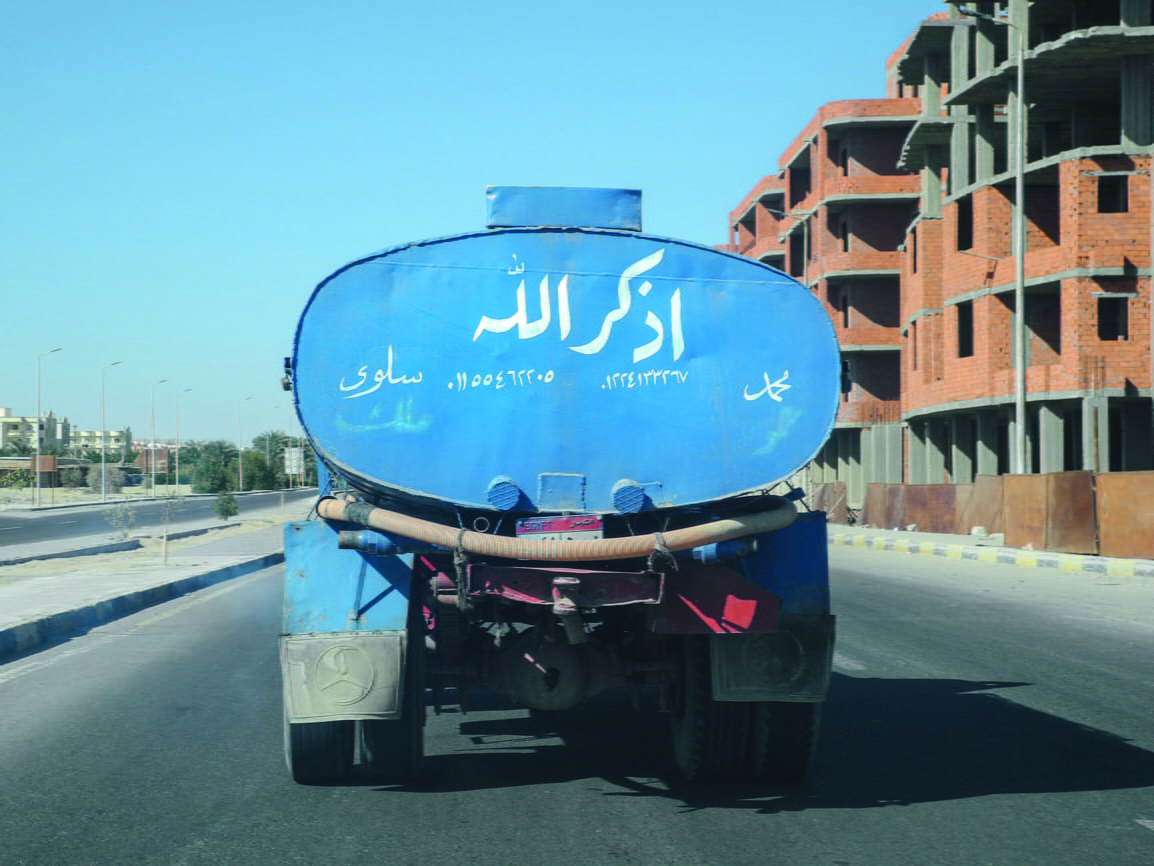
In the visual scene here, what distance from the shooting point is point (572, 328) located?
5848mm

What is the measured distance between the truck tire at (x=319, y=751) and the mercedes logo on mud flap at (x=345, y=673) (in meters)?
0.45

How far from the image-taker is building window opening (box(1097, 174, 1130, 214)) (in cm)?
3669

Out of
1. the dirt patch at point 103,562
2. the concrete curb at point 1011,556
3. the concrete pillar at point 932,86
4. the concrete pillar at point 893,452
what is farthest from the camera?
the concrete pillar at point 893,452

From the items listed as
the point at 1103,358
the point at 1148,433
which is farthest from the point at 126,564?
the point at 1148,433

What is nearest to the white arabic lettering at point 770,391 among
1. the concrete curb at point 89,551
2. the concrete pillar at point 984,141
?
the concrete curb at point 89,551

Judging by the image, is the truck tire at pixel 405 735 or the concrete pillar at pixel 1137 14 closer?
the truck tire at pixel 405 735

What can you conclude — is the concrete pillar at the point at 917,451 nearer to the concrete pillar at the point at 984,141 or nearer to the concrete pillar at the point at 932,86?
the concrete pillar at the point at 932,86

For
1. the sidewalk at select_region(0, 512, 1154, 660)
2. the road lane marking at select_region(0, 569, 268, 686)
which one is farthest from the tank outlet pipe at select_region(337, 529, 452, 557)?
the sidewalk at select_region(0, 512, 1154, 660)

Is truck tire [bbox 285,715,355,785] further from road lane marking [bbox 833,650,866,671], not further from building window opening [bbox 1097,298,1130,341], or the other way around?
building window opening [bbox 1097,298,1130,341]

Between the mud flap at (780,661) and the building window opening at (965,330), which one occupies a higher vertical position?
the building window opening at (965,330)

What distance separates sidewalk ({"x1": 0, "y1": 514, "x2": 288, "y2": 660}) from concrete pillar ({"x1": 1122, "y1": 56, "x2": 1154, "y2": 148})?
81.1ft

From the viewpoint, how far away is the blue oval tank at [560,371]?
18.9ft

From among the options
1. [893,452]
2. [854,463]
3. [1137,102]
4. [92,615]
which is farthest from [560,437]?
[854,463]

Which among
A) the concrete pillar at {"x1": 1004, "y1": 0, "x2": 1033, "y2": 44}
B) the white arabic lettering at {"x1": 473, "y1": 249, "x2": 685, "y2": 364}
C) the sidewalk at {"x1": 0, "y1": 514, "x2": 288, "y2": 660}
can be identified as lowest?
the sidewalk at {"x1": 0, "y1": 514, "x2": 288, "y2": 660}
